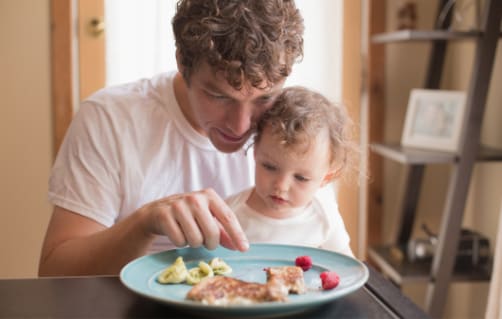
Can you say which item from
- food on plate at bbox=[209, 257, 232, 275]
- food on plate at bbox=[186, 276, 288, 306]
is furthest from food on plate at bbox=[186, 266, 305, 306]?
food on plate at bbox=[209, 257, 232, 275]

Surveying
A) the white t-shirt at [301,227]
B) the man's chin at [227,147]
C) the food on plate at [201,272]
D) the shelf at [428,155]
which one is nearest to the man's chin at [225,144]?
the man's chin at [227,147]

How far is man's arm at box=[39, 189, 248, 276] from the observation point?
37.6 inches

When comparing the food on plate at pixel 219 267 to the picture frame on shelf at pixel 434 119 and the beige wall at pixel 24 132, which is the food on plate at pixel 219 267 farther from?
the beige wall at pixel 24 132

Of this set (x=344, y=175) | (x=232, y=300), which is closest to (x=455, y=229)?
(x=344, y=175)

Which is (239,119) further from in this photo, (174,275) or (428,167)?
(428,167)

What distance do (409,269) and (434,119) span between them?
561 mm

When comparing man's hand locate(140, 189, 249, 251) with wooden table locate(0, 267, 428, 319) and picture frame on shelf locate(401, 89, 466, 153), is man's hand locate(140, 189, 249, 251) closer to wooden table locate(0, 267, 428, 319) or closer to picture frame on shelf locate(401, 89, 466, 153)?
wooden table locate(0, 267, 428, 319)

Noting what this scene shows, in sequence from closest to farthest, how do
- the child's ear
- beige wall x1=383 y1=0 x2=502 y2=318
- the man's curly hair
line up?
the man's curly hair < the child's ear < beige wall x1=383 y1=0 x2=502 y2=318

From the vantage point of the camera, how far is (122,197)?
1.50 m

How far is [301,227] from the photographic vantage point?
57.4 inches

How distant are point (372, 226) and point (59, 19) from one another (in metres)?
1.55

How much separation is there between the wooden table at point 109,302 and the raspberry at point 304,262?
0.29 ft

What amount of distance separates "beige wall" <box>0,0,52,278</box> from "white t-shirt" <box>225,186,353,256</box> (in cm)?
153

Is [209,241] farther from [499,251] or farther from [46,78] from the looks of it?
[46,78]
